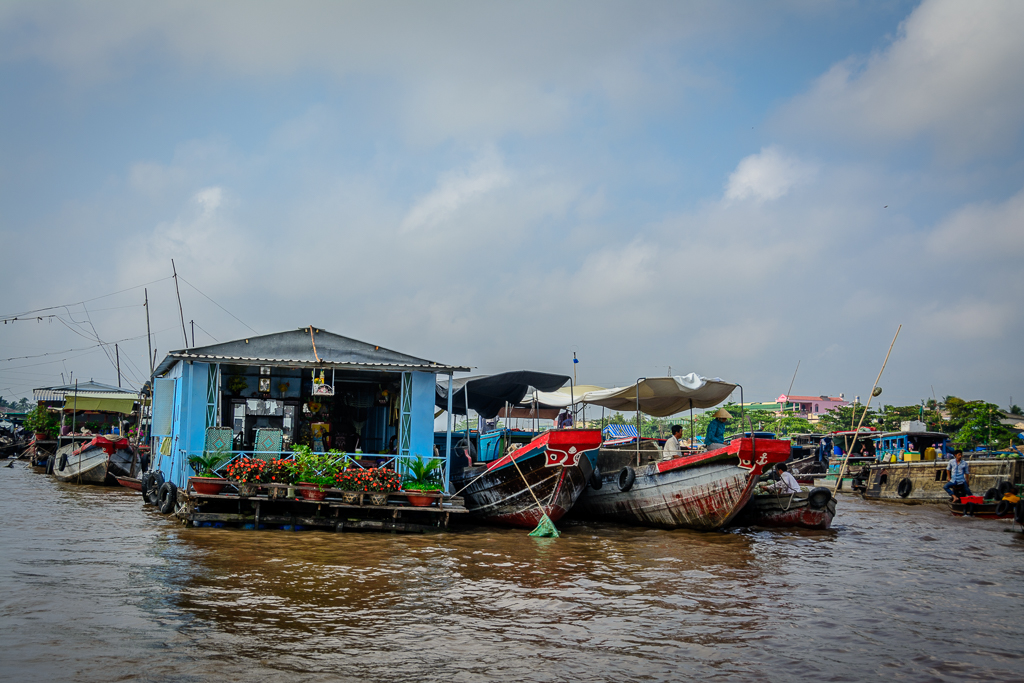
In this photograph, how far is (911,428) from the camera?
2777 centimetres

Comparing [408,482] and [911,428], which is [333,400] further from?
[911,428]

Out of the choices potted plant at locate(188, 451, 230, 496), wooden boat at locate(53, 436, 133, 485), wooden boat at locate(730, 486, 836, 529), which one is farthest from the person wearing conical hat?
wooden boat at locate(53, 436, 133, 485)

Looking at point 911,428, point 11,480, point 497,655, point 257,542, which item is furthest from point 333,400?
point 911,428

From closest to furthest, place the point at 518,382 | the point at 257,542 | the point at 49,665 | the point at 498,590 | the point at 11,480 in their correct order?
the point at 49,665 → the point at 498,590 → the point at 257,542 → the point at 518,382 → the point at 11,480

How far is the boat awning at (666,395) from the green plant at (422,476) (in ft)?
13.3

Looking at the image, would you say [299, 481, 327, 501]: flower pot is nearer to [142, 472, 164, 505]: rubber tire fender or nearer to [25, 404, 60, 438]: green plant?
[142, 472, 164, 505]: rubber tire fender

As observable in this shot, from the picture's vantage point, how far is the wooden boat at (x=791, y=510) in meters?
13.9

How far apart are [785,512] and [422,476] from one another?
7114 mm

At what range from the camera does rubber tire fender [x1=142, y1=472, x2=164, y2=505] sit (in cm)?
1523

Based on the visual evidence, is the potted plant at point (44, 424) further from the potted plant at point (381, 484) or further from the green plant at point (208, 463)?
the potted plant at point (381, 484)

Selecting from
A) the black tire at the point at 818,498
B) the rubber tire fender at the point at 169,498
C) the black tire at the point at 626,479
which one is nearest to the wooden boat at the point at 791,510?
the black tire at the point at 818,498

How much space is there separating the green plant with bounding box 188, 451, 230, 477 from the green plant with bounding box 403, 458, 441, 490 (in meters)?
3.22

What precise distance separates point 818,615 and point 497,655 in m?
3.47

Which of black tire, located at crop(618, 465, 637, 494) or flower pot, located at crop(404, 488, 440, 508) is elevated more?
black tire, located at crop(618, 465, 637, 494)
